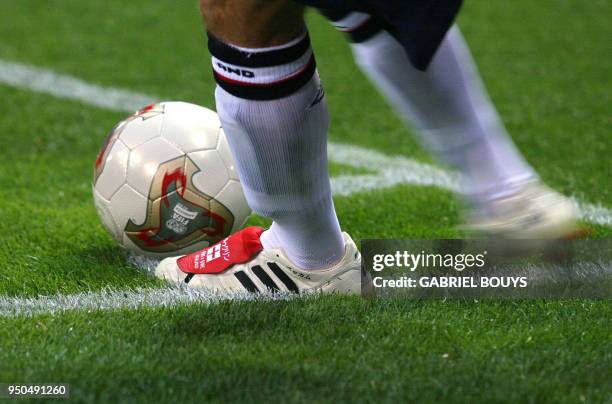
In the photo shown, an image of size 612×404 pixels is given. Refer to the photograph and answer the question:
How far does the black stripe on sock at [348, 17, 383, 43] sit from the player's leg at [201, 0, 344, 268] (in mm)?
115

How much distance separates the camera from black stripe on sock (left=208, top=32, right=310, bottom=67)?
2.12 meters

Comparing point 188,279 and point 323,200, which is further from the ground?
point 323,200

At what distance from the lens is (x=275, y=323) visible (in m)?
2.39

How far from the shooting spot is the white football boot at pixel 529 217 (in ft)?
6.75

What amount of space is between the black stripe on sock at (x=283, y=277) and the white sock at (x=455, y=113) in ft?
2.12

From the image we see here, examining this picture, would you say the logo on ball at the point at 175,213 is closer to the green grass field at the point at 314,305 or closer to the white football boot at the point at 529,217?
the green grass field at the point at 314,305

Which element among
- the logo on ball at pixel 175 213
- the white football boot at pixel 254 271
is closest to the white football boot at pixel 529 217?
the white football boot at pixel 254 271

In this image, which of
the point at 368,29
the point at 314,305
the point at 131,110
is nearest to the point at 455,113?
the point at 368,29

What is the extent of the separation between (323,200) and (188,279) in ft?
1.73

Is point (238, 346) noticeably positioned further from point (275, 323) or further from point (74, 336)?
point (74, 336)

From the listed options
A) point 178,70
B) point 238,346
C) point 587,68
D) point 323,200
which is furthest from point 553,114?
point 238,346

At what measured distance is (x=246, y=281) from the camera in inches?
106

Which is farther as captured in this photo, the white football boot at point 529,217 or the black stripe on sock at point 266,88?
the black stripe on sock at point 266,88

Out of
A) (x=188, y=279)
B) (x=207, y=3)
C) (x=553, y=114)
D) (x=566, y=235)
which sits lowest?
(x=553, y=114)
